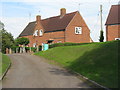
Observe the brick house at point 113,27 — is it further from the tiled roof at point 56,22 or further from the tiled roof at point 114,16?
the tiled roof at point 56,22

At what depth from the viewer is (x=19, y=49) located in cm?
4900

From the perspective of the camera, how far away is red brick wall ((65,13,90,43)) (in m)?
44.2

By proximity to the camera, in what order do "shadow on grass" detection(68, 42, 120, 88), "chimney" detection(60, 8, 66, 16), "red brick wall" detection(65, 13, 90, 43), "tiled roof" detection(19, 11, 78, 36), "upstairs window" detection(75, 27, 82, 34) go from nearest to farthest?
"shadow on grass" detection(68, 42, 120, 88)
"red brick wall" detection(65, 13, 90, 43)
"tiled roof" detection(19, 11, 78, 36)
"upstairs window" detection(75, 27, 82, 34)
"chimney" detection(60, 8, 66, 16)

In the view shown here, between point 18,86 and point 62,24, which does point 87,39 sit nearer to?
point 62,24

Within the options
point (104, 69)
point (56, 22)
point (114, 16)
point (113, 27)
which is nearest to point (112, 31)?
point (113, 27)

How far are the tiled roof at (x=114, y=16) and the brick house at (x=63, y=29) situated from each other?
8297 mm

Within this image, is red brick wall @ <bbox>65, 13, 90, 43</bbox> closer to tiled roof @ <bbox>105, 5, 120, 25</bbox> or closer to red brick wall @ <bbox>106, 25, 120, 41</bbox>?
tiled roof @ <bbox>105, 5, 120, 25</bbox>

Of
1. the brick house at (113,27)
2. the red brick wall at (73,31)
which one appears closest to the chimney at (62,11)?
the red brick wall at (73,31)

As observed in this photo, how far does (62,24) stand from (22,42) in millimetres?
10847

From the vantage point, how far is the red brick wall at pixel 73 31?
1741 inches

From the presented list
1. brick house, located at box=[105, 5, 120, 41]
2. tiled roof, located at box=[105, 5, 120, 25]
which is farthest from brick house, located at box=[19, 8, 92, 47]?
brick house, located at box=[105, 5, 120, 41]

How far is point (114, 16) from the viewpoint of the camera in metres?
38.3

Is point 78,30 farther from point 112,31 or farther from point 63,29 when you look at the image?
point 112,31

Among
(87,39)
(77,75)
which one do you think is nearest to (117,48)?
(77,75)
